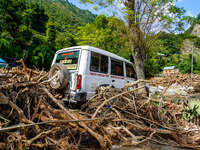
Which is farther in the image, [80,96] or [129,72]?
[129,72]

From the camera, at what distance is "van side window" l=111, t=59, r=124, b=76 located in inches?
251

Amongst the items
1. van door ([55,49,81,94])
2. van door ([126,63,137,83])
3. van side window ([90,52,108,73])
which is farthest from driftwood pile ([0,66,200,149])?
van door ([126,63,137,83])

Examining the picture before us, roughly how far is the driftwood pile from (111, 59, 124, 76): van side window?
1.45 metres

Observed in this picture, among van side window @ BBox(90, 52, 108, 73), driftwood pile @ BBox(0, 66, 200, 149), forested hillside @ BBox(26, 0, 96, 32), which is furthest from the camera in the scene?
forested hillside @ BBox(26, 0, 96, 32)

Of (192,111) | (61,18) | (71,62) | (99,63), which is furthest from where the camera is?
(61,18)

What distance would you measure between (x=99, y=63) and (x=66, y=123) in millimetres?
3092

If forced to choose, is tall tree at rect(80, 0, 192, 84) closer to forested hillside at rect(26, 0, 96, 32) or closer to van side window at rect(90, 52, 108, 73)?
van side window at rect(90, 52, 108, 73)

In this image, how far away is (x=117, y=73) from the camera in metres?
6.68

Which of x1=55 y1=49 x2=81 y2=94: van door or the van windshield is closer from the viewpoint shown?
x1=55 y1=49 x2=81 y2=94: van door

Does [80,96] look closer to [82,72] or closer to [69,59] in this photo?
[82,72]

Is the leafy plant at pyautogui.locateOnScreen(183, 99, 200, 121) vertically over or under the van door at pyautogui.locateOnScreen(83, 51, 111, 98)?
under

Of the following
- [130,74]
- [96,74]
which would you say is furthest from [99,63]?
[130,74]

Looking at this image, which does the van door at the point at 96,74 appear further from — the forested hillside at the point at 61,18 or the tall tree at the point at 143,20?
the forested hillside at the point at 61,18

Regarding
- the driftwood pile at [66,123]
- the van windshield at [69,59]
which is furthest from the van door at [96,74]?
the van windshield at [69,59]
